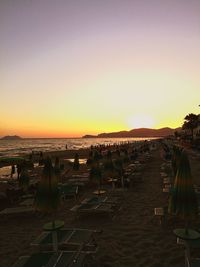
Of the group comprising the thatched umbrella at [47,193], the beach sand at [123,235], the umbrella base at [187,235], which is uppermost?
the thatched umbrella at [47,193]

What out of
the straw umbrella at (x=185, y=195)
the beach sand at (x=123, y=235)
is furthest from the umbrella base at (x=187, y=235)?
the beach sand at (x=123, y=235)

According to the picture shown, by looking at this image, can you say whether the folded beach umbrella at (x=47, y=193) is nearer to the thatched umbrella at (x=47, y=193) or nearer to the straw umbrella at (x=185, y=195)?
the thatched umbrella at (x=47, y=193)

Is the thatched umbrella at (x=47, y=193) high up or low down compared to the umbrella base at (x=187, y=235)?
up

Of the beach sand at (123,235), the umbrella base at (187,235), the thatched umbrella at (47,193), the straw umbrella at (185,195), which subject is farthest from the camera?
the beach sand at (123,235)

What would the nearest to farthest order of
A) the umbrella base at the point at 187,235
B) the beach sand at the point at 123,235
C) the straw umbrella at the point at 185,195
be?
the straw umbrella at the point at 185,195 < the umbrella base at the point at 187,235 < the beach sand at the point at 123,235

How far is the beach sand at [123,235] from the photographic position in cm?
709

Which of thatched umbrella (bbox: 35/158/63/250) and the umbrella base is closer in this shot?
the umbrella base

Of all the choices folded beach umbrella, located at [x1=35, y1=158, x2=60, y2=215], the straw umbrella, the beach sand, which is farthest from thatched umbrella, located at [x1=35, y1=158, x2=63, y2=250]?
→ the straw umbrella

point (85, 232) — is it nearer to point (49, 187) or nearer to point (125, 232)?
point (125, 232)

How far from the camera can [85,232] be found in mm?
8008

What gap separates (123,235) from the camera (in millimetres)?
8773

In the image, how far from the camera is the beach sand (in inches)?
279

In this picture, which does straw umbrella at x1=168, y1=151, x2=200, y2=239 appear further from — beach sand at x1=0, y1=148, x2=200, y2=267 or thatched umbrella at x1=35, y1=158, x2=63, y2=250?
thatched umbrella at x1=35, y1=158, x2=63, y2=250

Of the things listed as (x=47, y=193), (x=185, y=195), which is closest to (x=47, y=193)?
(x=47, y=193)
